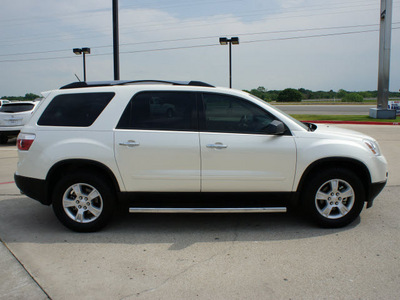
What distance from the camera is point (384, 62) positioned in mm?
22844

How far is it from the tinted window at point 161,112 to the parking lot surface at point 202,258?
1330mm

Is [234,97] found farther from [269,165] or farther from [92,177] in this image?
[92,177]

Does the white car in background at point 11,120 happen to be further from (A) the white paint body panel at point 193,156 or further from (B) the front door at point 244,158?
(B) the front door at point 244,158

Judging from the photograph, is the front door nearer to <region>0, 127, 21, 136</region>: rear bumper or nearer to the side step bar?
the side step bar

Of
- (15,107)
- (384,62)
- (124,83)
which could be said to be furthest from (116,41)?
(384,62)

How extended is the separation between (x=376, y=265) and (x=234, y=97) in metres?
2.45

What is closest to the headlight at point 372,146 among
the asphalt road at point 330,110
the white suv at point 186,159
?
the white suv at point 186,159

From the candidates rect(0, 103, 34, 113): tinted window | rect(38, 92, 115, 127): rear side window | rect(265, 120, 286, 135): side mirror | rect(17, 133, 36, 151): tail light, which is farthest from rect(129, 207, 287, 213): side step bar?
rect(0, 103, 34, 113): tinted window

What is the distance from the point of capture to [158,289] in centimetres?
338

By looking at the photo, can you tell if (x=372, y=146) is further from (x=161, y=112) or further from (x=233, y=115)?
(x=161, y=112)

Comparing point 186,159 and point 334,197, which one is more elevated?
point 186,159

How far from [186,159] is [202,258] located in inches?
46.9

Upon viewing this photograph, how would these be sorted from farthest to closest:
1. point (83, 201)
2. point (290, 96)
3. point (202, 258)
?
point (290, 96) < point (83, 201) < point (202, 258)

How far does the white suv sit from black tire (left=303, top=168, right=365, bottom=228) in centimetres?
1
